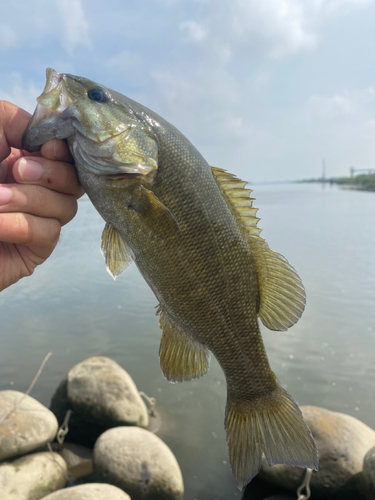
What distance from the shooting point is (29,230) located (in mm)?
1985

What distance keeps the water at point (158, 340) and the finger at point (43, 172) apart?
5280mm

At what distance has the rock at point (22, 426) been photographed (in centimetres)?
476

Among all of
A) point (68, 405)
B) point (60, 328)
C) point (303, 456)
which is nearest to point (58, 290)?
point (60, 328)

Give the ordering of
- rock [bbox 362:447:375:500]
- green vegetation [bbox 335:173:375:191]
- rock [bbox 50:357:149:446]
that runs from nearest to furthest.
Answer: rock [bbox 362:447:375:500] → rock [bbox 50:357:149:446] → green vegetation [bbox 335:173:375:191]

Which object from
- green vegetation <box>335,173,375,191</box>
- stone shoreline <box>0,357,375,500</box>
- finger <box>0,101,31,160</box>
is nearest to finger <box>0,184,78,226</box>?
finger <box>0,101,31,160</box>

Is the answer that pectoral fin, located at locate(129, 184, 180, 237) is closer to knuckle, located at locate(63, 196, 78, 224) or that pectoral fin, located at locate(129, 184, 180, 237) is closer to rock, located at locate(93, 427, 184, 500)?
knuckle, located at locate(63, 196, 78, 224)

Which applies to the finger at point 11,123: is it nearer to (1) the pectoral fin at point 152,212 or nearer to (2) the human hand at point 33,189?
(2) the human hand at point 33,189

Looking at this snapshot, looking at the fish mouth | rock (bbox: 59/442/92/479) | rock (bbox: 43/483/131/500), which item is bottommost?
rock (bbox: 59/442/92/479)

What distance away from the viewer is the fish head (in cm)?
183

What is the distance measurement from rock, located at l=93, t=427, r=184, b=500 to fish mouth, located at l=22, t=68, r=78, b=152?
14.5ft

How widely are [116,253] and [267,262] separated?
907 millimetres

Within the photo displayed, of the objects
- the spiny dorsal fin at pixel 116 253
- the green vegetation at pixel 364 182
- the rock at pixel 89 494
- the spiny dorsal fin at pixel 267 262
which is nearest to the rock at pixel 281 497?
the rock at pixel 89 494

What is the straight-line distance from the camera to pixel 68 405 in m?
6.06

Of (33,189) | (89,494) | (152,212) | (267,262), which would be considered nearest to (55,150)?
(33,189)
